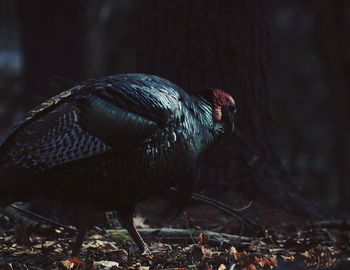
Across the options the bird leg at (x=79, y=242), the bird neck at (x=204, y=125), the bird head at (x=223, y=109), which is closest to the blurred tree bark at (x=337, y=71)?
the bird head at (x=223, y=109)

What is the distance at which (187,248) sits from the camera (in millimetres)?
6234

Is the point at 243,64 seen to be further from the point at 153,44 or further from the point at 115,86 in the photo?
the point at 115,86

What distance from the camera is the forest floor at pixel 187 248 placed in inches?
214

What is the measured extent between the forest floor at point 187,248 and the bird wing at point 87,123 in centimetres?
70

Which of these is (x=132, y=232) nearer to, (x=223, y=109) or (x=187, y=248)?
(x=187, y=248)

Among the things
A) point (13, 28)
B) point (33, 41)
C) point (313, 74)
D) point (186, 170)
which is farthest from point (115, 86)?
point (313, 74)

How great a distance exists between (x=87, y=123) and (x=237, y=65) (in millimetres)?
2901

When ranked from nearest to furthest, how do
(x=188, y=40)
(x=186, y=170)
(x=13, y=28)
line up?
1. (x=186, y=170)
2. (x=188, y=40)
3. (x=13, y=28)

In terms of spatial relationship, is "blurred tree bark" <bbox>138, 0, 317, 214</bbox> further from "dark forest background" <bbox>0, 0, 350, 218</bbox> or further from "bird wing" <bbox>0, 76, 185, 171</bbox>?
"bird wing" <bbox>0, 76, 185, 171</bbox>

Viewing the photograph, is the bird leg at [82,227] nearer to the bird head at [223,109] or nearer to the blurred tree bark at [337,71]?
the bird head at [223,109]

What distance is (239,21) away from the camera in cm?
812

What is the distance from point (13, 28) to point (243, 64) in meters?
8.21

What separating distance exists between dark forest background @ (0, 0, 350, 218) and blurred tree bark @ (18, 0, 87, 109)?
0.01 m

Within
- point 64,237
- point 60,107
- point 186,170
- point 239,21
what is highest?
point 239,21
